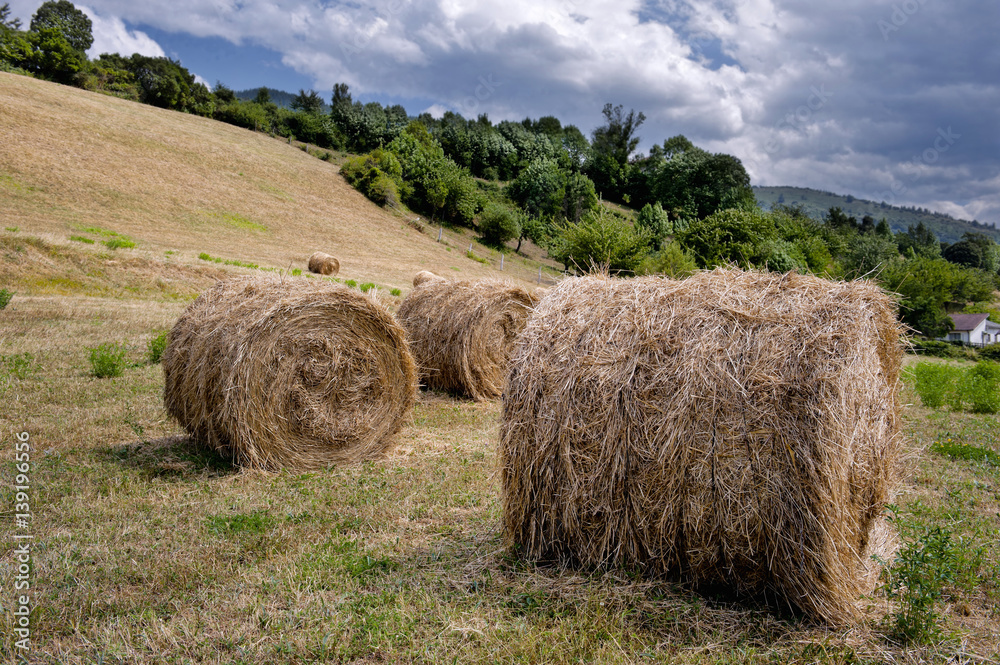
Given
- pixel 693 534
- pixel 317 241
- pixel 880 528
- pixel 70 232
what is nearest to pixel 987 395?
pixel 880 528

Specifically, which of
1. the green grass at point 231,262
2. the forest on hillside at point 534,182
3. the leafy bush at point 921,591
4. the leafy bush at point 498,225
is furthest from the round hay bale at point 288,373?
the leafy bush at point 498,225

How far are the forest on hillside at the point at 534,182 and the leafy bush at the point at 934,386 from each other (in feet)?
87.0

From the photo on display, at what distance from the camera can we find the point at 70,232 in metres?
24.3

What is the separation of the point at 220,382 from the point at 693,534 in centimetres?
555

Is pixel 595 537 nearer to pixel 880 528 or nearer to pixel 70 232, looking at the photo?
pixel 880 528

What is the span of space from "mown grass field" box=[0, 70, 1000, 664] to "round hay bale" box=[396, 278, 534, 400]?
198 centimetres

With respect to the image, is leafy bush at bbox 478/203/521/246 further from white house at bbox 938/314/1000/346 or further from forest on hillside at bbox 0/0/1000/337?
white house at bbox 938/314/1000/346

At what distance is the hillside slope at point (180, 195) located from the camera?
95.0ft

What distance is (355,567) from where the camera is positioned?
15.4 ft

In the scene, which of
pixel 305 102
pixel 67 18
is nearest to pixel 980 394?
pixel 305 102

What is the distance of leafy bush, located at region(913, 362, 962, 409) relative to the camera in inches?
520

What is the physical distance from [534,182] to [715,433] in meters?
69.3

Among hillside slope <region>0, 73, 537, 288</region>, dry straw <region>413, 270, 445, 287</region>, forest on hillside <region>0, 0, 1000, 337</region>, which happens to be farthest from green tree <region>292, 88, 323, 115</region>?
dry straw <region>413, 270, 445, 287</region>

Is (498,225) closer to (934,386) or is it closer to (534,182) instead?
(534,182)
